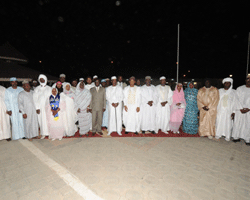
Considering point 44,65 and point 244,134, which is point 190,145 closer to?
point 244,134

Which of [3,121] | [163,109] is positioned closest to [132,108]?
[163,109]

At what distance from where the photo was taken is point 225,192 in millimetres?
2299

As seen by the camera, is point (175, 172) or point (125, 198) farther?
point (175, 172)

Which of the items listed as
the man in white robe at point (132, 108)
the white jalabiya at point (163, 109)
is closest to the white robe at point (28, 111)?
the man in white robe at point (132, 108)

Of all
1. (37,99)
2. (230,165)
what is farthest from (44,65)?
(230,165)

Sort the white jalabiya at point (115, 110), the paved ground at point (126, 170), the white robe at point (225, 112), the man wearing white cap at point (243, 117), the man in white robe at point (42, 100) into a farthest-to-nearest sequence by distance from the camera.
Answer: the white jalabiya at point (115, 110) < the man in white robe at point (42, 100) < the white robe at point (225, 112) < the man wearing white cap at point (243, 117) < the paved ground at point (126, 170)

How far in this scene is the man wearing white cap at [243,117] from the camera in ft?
14.1

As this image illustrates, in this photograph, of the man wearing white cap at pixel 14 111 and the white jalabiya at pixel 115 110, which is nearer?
the man wearing white cap at pixel 14 111

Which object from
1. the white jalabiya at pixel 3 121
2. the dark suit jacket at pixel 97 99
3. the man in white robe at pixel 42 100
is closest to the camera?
the white jalabiya at pixel 3 121

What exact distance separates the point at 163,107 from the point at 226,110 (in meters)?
1.99

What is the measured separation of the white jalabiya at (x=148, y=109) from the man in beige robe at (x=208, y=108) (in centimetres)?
156

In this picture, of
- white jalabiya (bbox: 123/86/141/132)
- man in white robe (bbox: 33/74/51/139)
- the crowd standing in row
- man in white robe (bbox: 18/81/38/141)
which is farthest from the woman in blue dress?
man in white robe (bbox: 18/81/38/141)

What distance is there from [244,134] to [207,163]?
2209mm

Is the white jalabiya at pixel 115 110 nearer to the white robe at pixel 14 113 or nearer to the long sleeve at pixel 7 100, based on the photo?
the white robe at pixel 14 113
